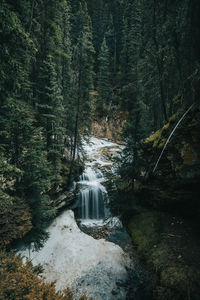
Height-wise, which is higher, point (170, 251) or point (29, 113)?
point (29, 113)

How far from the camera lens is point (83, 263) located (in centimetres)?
771

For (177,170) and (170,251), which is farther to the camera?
(170,251)

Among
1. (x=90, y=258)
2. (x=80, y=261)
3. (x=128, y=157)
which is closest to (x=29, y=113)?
(x=128, y=157)

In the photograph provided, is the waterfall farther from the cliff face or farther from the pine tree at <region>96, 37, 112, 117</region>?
the pine tree at <region>96, 37, 112, 117</region>

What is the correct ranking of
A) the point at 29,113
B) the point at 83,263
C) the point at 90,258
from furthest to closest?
the point at 29,113
the point at 90,258
the point at 83,263

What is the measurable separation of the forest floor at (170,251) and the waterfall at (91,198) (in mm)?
3879

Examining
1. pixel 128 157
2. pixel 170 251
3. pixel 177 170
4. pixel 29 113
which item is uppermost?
pixel 29 113

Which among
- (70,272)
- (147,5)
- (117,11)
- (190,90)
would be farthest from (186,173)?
(117,11)

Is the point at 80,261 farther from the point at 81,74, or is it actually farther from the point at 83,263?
the point at 81,74

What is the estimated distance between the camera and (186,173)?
5.94 metres

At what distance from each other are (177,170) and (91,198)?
938cm

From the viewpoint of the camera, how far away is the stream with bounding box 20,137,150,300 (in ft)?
21.7

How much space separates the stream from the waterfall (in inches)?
3.8

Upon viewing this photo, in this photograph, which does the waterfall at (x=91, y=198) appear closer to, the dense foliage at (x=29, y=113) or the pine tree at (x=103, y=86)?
the dense foliage at (x=29, y=113)
